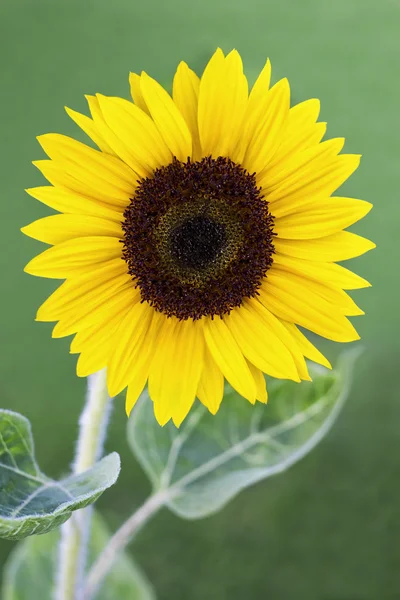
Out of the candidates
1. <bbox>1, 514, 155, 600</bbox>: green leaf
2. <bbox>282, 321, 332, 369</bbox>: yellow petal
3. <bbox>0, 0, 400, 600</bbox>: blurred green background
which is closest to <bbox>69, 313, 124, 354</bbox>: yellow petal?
<bbox>282, 321, 332, 369</bbox>: yellow petal

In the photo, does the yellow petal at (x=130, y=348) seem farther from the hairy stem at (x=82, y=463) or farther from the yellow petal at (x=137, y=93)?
the yellow petal at (x=137, y=93)

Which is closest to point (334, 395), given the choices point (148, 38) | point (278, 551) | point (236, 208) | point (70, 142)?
point (236, 208)

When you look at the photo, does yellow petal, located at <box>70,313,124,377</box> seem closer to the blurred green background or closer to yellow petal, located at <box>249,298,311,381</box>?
yellow petal, located at <box>249,298,311,381</box>

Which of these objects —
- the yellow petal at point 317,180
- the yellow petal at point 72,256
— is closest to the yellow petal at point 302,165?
the yellow petal at point 317,180

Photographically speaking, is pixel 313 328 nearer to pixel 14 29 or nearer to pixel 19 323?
pixel 19 323

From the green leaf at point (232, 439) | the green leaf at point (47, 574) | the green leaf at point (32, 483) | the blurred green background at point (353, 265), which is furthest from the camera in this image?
the blurred green background at point (353, 265)

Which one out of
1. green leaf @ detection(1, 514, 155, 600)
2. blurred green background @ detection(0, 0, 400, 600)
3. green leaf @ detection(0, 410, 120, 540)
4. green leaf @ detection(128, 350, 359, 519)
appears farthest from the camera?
blurred green background @ detection(0, 0, 400, 600)
